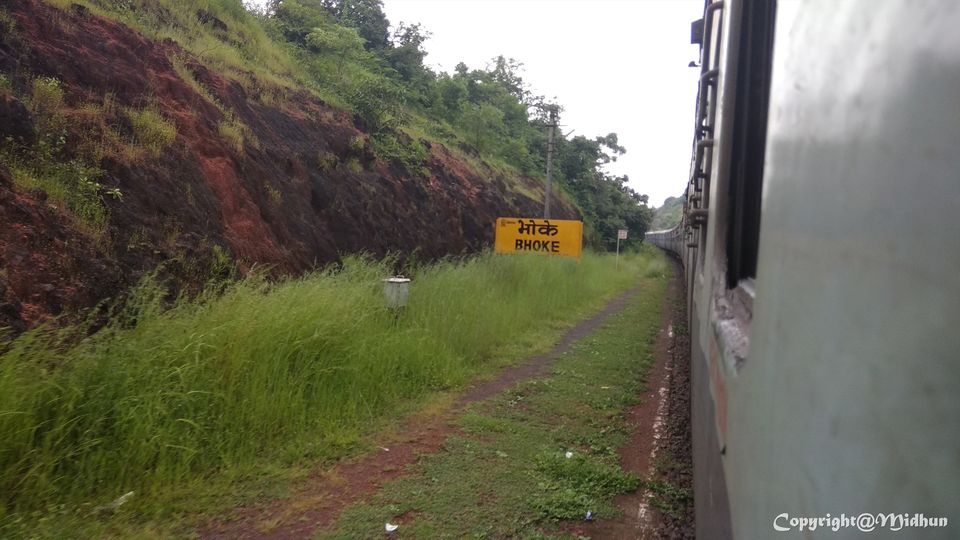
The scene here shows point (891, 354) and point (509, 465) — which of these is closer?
point (891, 354)

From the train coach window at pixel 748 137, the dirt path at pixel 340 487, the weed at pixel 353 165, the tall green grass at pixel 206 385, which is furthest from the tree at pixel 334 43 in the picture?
the train coach window at pixel 748 137

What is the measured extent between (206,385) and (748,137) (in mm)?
3718

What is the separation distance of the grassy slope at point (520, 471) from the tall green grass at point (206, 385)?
0.77m

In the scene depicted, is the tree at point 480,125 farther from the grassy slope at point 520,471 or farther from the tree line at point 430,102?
the grassy slope at point 520,471

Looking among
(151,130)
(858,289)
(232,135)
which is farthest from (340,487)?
(232,135)

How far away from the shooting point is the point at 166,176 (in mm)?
7023

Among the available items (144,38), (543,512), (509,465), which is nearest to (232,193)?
(144,38)

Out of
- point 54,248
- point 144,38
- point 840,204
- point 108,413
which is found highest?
point 144,38

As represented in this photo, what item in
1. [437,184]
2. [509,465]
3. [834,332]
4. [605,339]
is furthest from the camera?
[437,184]

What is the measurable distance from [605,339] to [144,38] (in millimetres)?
7652

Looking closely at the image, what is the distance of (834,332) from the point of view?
0.96 m

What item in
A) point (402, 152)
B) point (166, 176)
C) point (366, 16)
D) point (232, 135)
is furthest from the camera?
point (366, 16)

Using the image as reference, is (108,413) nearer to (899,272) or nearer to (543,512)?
(543,512)

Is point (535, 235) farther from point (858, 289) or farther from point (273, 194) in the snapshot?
point (858, 289)
